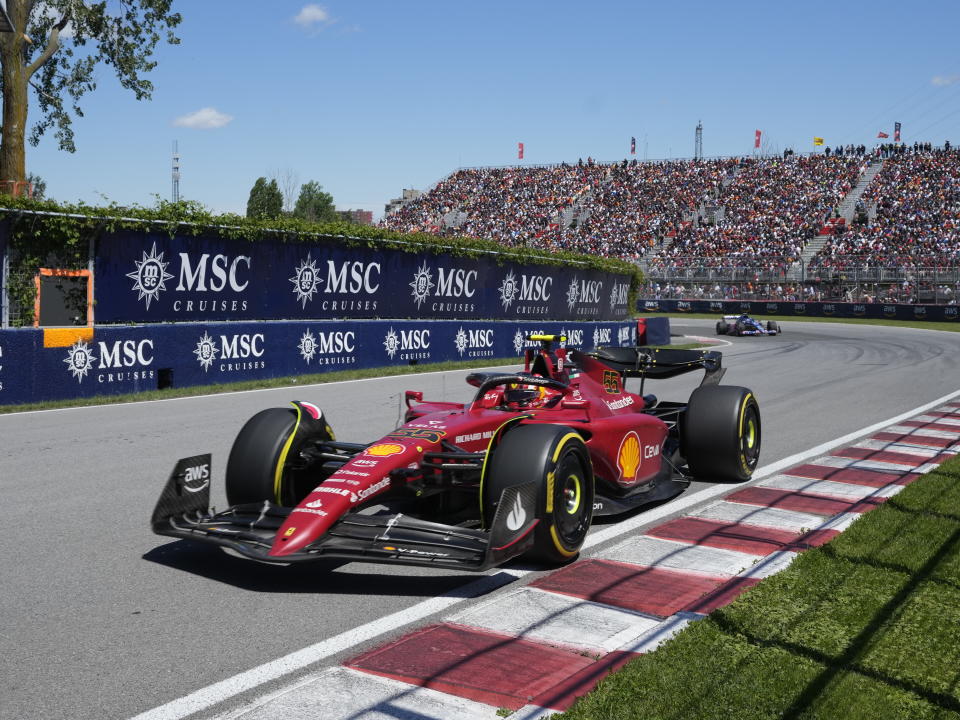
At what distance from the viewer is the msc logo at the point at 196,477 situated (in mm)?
5461

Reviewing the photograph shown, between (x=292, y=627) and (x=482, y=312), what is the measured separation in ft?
58.4

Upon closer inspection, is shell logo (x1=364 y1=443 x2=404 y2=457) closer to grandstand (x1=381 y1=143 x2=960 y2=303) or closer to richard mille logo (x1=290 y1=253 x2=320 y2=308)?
richard mille logo (x1=290 y1=253 x2=320 y2=308)

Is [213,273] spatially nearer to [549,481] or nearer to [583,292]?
[549,481]

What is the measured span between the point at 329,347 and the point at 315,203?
52.3 m

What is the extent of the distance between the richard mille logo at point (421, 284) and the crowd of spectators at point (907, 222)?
107 ft

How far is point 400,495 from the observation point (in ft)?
18.6

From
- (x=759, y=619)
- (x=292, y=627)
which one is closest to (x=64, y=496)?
(x=292, y=627)

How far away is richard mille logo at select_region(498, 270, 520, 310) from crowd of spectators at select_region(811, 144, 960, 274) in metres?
29.0

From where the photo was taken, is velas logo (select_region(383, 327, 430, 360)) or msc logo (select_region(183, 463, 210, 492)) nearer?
msc logo (select_region(183, 463, 210, 492))

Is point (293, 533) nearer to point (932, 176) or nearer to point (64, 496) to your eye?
point (64, 496)

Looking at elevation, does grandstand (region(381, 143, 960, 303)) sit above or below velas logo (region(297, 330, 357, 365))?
above

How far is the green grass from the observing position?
140 inches

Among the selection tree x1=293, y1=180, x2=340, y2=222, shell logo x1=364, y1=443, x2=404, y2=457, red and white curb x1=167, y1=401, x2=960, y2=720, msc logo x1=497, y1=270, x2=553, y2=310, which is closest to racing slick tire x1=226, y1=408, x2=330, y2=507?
shell logo x1=364, y1=443, x2=404, y2=457

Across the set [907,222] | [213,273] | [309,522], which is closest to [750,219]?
[907,222]
